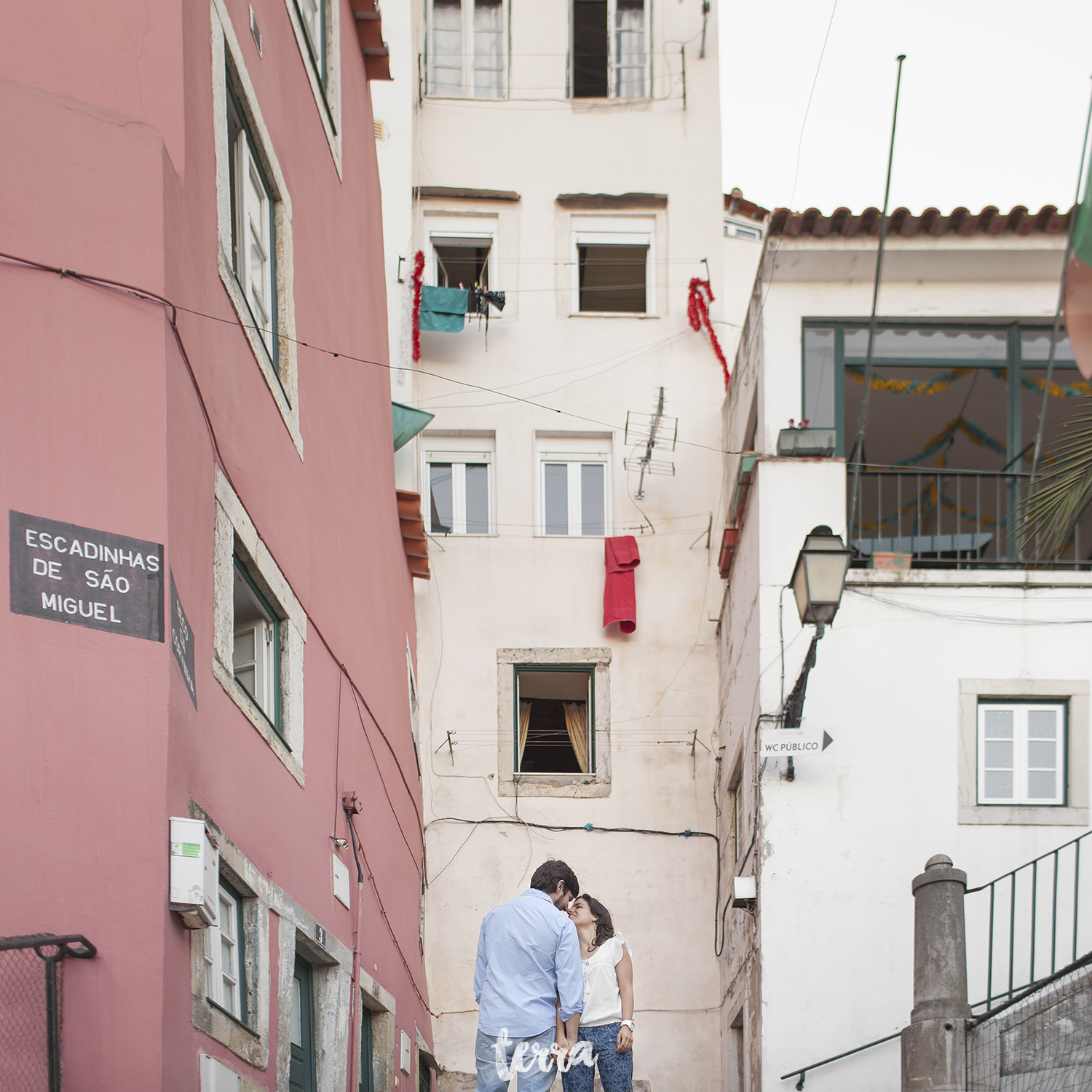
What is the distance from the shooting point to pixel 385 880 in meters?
12.1

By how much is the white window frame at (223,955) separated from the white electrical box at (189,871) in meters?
0.68

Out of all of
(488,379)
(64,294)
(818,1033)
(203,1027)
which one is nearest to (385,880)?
(818,1033)

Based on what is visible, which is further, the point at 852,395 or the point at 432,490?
the point at 432,490

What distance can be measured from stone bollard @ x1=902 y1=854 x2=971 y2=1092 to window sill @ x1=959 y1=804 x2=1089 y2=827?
3.24 metres

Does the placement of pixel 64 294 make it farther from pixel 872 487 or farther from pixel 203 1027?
pixel 872 487

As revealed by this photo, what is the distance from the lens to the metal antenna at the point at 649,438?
747 inches

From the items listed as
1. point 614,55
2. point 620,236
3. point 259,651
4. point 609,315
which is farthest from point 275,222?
point 614,55

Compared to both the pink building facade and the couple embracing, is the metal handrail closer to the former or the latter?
the pink building facade

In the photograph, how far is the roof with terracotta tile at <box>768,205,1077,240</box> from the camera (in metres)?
13.8

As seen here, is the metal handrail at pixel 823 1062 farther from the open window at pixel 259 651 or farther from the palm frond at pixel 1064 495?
the open window at pixel 259 651

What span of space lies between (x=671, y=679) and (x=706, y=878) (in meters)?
2.29

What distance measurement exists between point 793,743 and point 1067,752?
236 cm

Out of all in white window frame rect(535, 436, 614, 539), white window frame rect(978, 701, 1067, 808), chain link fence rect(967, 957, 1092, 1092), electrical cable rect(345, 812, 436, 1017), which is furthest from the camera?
white window frame rect(535, 436, 614, 539)

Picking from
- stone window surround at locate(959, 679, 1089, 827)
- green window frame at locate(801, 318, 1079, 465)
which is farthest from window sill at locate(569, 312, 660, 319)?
stone window surround at locate(959, 679, 1089, 827)
